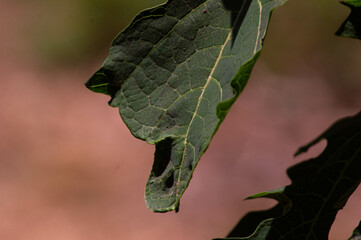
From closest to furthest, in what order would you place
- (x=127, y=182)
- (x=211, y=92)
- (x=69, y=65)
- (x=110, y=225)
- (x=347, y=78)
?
(x=211, y=92) → (x=110, y=225) → (x=127, y=182) → (x=347, y=78) → (x=69, y=65)

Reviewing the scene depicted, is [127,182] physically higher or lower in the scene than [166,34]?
lower

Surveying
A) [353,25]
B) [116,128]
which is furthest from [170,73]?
[116,128]

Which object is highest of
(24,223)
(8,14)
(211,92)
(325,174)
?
(211,92)

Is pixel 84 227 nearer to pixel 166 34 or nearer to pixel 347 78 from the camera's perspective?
pixel 347 78

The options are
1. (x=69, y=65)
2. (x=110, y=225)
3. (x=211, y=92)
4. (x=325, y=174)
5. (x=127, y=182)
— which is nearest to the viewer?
(x=211, y=92)

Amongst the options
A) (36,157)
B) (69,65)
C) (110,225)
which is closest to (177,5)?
(110,225)
